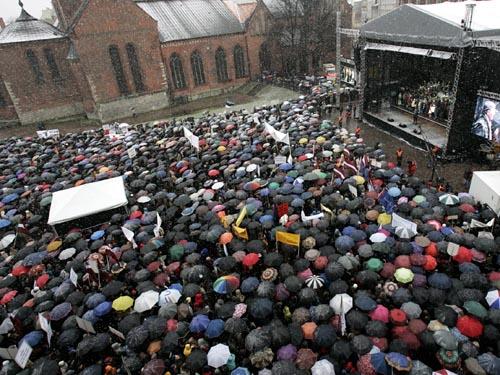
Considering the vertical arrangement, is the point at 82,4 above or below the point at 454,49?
above

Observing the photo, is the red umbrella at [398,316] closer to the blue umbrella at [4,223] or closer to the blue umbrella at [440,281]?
the blue umbrella at [440,281]

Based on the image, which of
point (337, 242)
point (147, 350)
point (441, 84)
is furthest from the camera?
point (441, 84)

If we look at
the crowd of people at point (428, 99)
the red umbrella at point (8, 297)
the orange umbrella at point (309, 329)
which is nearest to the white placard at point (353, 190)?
the orange umbrella at point (309, 329)

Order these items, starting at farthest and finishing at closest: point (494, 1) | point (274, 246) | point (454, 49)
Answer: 1. point (494, 1)
2. point (454, 49)
3. point (274, 246)

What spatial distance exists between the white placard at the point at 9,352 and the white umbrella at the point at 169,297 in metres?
3.87

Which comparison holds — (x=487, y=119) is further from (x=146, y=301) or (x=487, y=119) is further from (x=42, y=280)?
(x=42, y=280)

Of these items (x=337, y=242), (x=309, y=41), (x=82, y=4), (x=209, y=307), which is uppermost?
(x=82, y=4)

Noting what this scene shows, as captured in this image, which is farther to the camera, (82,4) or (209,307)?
(82,4)

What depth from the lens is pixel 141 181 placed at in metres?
18.2

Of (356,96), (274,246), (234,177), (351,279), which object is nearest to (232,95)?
(356,96)

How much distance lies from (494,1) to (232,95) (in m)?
24.4

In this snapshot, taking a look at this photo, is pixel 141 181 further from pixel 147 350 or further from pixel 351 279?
pixel 351 279

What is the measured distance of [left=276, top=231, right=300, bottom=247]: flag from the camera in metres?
11.4

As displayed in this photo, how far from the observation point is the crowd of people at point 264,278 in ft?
28.9
